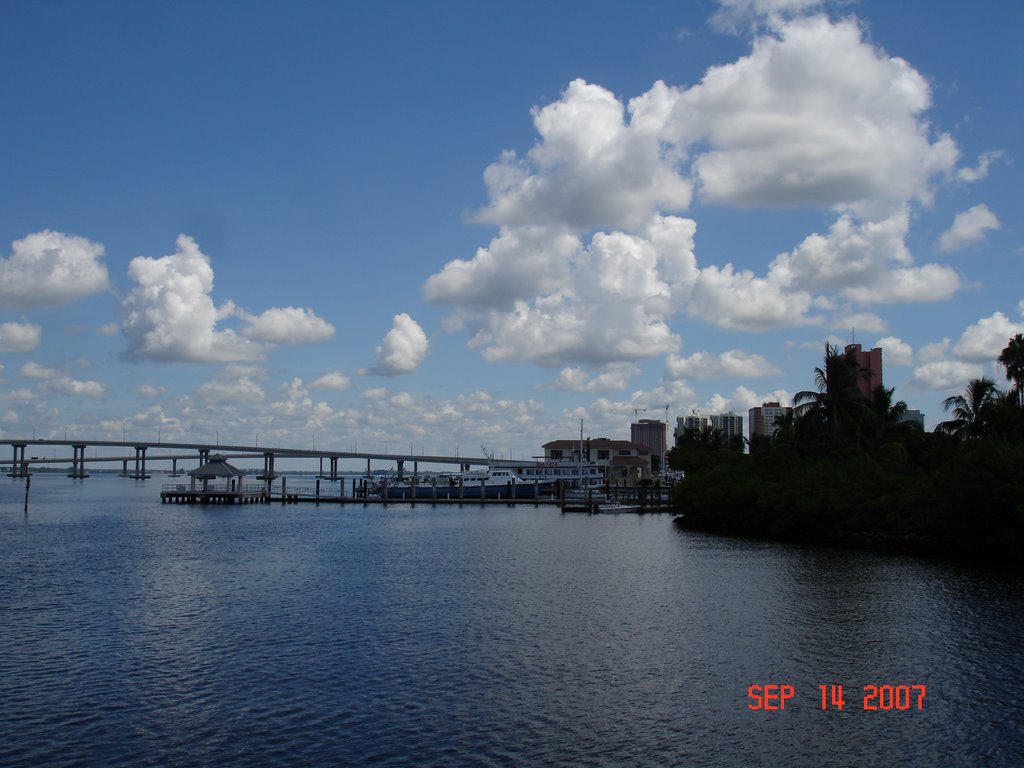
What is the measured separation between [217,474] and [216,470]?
1464 mm

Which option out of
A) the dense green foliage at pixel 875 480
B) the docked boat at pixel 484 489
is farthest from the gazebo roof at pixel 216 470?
the dense green foliage at pixel 875 480

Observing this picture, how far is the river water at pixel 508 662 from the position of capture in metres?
20.8

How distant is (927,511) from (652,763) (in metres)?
46.6

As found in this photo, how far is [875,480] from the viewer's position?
221ft

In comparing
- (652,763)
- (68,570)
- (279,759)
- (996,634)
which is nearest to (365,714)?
(279,759)

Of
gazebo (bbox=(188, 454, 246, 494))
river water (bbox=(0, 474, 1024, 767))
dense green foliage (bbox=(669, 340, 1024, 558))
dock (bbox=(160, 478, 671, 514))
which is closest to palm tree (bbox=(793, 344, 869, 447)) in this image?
dense green foliage (bbox=(669, 340, 1024, 558))

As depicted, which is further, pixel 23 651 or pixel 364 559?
pixel 364 559

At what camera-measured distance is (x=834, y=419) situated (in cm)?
7656

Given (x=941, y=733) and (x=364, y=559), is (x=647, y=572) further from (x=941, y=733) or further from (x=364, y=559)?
(x=941, y=733)

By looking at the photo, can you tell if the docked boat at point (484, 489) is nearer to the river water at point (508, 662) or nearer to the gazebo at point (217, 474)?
the gazebo at point (217, 474)

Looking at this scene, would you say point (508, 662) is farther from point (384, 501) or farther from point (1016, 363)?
point (384, 501)

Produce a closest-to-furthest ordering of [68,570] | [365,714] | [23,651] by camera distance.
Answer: [365,714]
[23,651]
[68,570]
